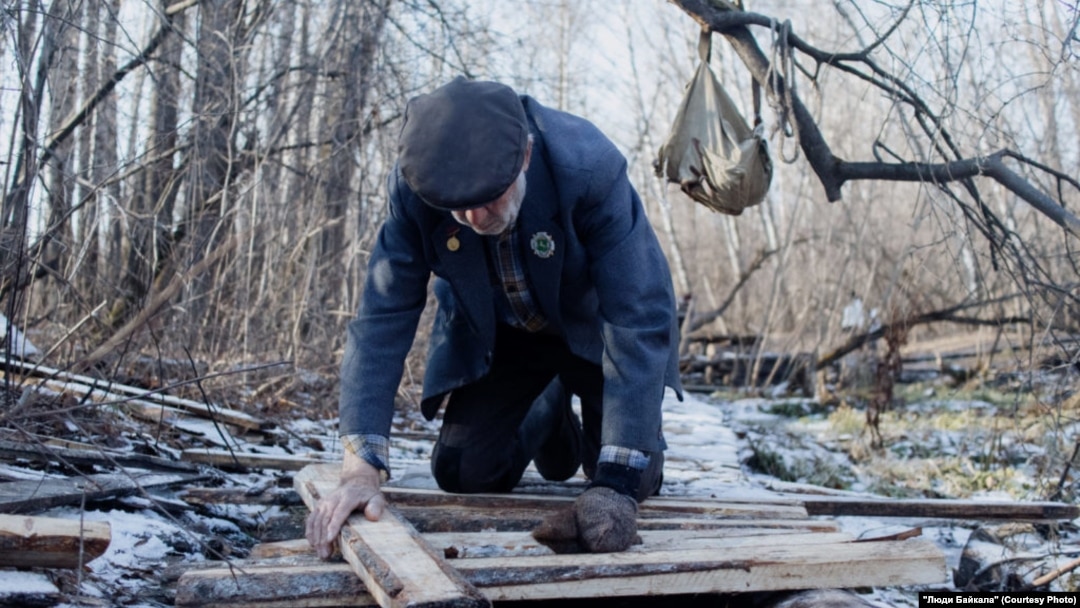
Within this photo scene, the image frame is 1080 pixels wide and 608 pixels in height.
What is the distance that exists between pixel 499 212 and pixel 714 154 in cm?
181

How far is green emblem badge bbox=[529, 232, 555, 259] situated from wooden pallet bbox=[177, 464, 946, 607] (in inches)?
29.8

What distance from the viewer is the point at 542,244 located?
281cm

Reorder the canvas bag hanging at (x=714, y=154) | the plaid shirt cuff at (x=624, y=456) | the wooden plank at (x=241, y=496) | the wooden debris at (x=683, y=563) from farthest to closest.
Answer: the canvas bag hanging at (x=714, y=154) < the wooden plank at (x=241, y=496) < the plaid shirt cuff at (x=624, y=456) < the wooden debris at (x=683, y=563)

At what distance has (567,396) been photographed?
12.2 feet

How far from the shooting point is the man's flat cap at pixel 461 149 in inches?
90.7

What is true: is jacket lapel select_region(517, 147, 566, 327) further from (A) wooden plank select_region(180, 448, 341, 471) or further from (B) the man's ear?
(A) wooden plank select_region(180, 448, 341, 471)

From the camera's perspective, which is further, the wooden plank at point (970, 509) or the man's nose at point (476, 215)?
the wooden plank at point (970, 509)

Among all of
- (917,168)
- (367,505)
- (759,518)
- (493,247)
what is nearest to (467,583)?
(367,505)

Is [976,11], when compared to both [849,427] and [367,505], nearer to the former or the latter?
[367,505]

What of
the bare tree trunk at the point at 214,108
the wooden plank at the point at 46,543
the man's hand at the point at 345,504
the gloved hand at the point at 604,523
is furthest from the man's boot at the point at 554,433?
the bare tree trunk at the point at 214,108

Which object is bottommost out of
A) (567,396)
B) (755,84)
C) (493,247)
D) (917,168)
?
(567,396)

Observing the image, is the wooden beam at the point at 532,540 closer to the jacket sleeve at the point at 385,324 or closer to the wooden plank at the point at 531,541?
the wooden plank at the point at 531,541

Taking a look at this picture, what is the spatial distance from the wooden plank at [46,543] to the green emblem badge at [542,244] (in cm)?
128

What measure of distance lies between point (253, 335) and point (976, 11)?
4186 mm
